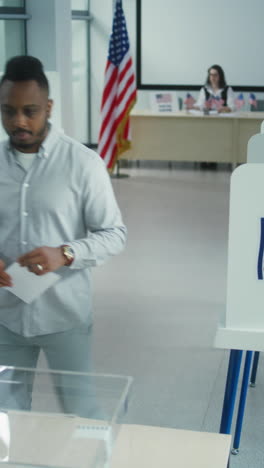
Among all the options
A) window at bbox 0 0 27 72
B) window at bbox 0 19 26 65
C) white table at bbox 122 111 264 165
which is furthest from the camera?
white table at bbox 122 111 264 165

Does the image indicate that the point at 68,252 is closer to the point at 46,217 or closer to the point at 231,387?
the point at 46,217

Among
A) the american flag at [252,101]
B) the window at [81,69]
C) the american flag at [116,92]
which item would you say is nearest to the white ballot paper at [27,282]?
the american flag at [116,92]

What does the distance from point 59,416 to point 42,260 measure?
1.68 ft

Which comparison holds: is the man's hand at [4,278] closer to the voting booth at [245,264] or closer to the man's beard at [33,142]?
the man's beard at [33,142]

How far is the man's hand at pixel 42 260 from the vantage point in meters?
2.01

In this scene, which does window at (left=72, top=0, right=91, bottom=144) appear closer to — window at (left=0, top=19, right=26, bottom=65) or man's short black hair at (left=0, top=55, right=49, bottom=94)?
window at (left=0, top=19, right=26, bottom=65)

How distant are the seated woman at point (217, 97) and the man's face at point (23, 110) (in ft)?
29.9

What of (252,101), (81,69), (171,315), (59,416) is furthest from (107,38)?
(59,416)

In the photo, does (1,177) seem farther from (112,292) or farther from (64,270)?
(112,292)

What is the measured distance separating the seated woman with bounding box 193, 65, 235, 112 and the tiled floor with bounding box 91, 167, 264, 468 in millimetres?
2613

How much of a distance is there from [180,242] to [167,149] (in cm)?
449

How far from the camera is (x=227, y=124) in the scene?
A: 10.9 m

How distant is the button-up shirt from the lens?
2.14 meters

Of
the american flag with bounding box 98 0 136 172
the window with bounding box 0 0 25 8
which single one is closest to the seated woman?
the american flag with bounding box 98 0 136 172
